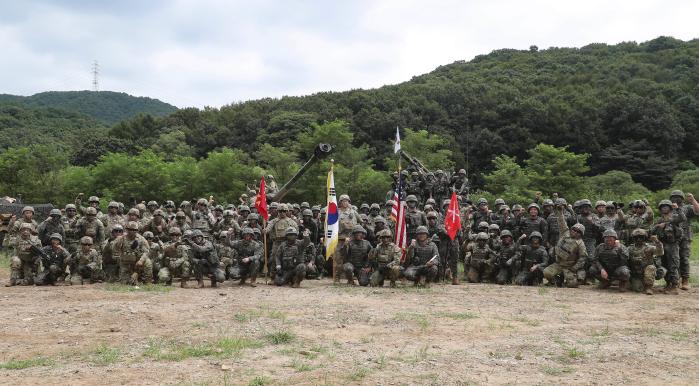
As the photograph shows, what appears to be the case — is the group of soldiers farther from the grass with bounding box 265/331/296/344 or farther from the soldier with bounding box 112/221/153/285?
the grass with bounding box 265/331/296/344

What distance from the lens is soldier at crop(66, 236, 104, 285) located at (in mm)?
13844

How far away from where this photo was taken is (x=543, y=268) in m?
13.9

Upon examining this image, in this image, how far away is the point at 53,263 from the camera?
13742 mm

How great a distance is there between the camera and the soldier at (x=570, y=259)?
13.4m

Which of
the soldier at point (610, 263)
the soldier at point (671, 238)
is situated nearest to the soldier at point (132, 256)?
the soldier at point (610, 263)

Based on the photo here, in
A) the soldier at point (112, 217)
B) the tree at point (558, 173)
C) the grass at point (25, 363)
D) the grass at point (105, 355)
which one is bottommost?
the grass at point (25, 363)

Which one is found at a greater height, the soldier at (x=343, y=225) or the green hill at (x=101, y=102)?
the green hill at (x=101, y=102)

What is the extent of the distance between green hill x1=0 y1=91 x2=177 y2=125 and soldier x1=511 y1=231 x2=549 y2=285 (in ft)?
344

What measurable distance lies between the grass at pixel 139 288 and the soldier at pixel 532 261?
7.87 metres

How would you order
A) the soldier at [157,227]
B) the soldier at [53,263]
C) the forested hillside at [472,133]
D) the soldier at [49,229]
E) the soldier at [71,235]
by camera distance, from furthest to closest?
the forested hillside at [472,133] < the soldier at [157,227] < the soldier at [71,235] < the soldier at [49,229] < the soldier at [53,263]

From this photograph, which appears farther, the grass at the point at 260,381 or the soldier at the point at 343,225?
the soldier at the point at 343,225

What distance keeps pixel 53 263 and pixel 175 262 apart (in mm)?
2711

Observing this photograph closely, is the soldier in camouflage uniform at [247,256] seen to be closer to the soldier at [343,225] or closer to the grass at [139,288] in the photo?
the grass at [139,288]

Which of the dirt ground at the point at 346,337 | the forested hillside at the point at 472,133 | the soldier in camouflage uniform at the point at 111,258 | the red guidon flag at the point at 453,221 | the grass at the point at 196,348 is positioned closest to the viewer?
the dirt ground at the point at 346,337
